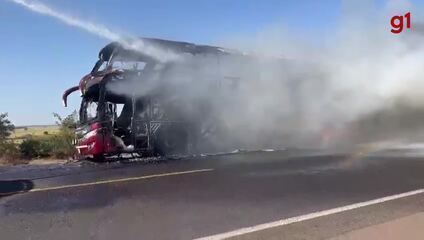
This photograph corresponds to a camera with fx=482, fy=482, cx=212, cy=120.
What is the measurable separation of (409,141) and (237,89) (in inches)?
316

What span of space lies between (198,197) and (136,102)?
7039 mm

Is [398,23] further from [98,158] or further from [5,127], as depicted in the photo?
[5,127]

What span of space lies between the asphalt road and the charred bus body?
1214mm

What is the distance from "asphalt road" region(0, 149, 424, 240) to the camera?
20.3 ft

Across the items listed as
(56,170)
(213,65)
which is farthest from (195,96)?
(56,170)

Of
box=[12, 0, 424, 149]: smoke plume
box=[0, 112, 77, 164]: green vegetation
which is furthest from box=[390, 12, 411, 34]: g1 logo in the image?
box=[0, 112, 77, 164]: green vegetation

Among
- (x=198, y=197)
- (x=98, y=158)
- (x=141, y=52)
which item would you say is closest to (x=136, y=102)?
(x=141, y=52)

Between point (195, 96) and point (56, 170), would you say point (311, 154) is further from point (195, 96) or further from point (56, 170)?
point (56, 170)

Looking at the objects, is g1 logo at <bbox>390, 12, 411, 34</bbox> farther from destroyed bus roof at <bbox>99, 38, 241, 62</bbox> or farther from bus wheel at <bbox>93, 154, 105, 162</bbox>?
bus wheel at <bbox>93, 154, 105, 162</bbox>

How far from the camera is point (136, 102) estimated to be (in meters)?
14.7

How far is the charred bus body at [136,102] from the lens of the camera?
14258 millimetres

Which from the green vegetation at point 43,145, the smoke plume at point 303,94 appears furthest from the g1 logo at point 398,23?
the green vegetation at point 43,145

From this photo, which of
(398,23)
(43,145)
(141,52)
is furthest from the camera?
(43,145)

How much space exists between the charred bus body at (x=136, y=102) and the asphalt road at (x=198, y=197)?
1.21m
